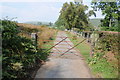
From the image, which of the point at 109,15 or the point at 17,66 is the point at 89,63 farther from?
the point at 109,15

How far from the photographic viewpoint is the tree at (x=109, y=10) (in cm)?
2409

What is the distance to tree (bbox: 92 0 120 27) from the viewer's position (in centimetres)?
2409

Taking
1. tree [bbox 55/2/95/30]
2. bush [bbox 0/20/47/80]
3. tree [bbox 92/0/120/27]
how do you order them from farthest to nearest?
tree [bbox 55/2/95/30]
tree [bbox 92/0/120/27]
bush [bbox 0/20/47/80]

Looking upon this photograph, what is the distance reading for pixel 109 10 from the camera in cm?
2484

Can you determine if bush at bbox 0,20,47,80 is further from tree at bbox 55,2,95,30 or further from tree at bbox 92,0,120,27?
tree at bbox 55,2,95,30

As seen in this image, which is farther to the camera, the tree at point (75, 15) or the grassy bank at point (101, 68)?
the tree at point (75, 15)

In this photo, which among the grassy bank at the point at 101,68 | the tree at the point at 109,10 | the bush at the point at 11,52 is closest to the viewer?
the bush at the point at 11,52

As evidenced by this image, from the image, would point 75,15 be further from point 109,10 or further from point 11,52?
point 11,52

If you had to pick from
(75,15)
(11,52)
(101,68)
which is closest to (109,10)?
(75,15)

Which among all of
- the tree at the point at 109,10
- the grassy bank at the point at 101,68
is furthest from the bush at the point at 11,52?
the tree at the point at 109,10

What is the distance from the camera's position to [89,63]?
534 cm

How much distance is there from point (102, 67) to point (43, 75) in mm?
2541

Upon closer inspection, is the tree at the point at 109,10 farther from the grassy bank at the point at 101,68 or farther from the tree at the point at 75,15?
the grassy bank at the point at 101,68

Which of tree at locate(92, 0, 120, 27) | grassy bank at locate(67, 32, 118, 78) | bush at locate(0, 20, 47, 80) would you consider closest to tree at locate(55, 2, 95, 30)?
tree at locate(92, 0, 120, 27)
